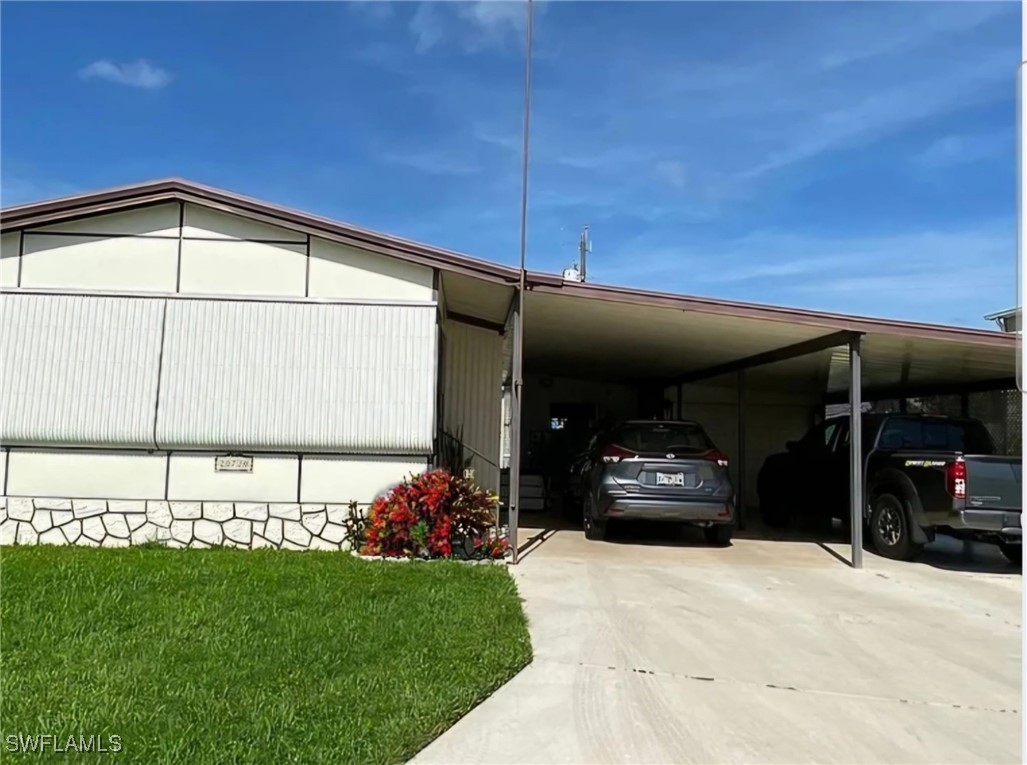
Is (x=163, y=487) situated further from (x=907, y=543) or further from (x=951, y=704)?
(x=907, y=543)

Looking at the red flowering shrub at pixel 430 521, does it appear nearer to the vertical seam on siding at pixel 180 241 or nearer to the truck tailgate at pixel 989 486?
the vertical seam on siding at pixel 180 241

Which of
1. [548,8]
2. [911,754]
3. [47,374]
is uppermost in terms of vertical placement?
[548,8]

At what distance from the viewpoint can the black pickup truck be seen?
7887mm

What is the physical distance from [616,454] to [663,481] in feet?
2.06

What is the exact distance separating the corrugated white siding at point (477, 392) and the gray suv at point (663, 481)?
291cm

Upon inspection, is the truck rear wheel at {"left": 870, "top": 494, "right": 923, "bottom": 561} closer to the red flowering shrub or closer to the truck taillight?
the truck taillight

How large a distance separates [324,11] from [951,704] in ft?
29.1

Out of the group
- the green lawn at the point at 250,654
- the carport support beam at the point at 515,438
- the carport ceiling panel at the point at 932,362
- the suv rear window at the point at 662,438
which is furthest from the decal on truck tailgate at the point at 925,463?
the green lawn at the point at 250,654

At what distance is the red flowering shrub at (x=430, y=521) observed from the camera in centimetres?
767

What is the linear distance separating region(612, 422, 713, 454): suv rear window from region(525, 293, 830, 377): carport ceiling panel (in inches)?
48.4

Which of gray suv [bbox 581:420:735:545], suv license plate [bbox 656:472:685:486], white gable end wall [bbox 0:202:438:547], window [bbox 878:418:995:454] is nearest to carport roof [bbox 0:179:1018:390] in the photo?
white gable end wall [bbox 0:202:438:547]

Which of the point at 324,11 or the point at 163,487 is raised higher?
the point at 324,11

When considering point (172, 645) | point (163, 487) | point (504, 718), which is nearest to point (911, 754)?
point (504, 718)

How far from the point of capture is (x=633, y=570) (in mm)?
7801
